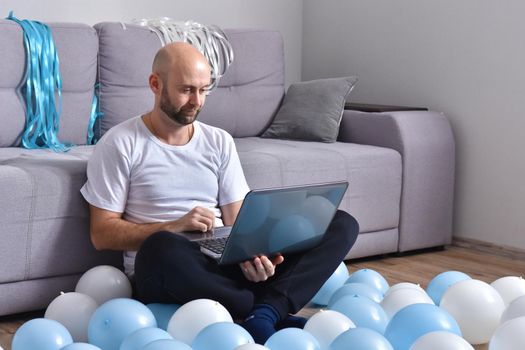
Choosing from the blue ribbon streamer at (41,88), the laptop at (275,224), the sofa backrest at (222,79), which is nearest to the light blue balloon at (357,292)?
the laptop at (275,224)

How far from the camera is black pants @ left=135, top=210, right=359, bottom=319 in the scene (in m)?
2.54

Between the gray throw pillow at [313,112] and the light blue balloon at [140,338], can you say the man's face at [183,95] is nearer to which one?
the light blue balloon at [140,338]

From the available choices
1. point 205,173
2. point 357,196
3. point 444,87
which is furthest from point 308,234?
point 444,87

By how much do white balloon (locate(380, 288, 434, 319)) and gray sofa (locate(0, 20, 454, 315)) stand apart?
895mm

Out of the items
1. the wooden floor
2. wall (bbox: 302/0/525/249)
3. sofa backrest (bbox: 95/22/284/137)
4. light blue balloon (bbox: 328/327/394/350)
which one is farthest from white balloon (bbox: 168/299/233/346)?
wall (bbox: 302/0/525/249)

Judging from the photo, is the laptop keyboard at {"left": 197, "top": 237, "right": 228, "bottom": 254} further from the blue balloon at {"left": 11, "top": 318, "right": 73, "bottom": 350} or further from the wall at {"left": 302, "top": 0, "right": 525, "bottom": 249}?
the wall at {"left": 302, "top": 0, "right": 525, "bottom": 249}

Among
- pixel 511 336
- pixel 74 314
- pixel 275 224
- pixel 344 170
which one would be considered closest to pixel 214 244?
pixel 275 224

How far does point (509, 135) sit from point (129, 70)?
5.29 feet

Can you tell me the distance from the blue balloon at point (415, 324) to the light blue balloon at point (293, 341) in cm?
24

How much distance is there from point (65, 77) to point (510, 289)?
1.86 metres

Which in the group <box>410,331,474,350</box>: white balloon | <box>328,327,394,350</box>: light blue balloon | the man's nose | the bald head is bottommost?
<box>328,327,394,350</box>: light blue balloon

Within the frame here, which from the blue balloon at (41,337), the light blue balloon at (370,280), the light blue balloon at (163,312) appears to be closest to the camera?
the blue balloon at (41,337)

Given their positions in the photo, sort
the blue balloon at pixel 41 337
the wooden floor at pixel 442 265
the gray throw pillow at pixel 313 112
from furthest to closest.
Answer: the gray throw pillow at pixel 313 112 → the wooden floor at pixel 442 265 → the blue balloon at pixel 41 337

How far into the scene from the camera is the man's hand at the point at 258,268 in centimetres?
256
